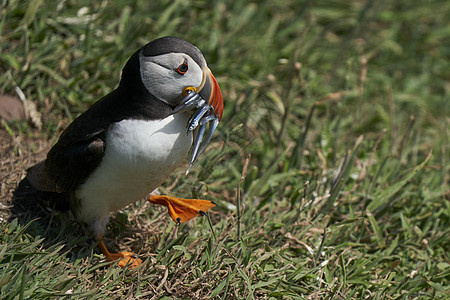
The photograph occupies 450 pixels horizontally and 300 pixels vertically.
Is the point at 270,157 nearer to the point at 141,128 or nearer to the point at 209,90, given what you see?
the point at 209,90

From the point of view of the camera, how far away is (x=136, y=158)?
276 cm

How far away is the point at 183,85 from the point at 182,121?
197 millimetres

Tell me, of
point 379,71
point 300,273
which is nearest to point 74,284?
point 300,273

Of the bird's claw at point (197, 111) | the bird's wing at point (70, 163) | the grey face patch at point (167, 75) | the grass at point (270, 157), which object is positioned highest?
the grey face patch at point (167, 75)

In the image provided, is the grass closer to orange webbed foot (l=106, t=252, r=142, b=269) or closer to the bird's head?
orange webbed foot (l=106, t=252, r=142, b=269)

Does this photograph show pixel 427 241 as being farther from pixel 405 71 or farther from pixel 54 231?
pixel 405 71

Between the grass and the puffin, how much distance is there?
0.36 m

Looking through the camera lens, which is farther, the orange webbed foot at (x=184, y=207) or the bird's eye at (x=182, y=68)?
the orange webbed foot at (x=184, y=207)

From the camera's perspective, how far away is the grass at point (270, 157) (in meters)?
3.04

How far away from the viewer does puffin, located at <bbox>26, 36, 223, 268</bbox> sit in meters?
2.78

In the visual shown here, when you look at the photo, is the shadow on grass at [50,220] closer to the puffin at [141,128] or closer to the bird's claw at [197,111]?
the puffin at [141,128]

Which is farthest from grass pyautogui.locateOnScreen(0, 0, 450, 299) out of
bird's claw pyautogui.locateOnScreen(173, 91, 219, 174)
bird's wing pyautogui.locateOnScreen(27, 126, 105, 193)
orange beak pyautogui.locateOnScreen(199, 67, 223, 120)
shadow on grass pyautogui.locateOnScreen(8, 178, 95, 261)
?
orange beak pyautogui.locateOnScreen(199, 67, 223, 120)

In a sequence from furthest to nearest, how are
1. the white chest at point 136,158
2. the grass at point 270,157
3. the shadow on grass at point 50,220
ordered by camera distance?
the shadow on grass at point 50,220
the grass at point 270,157
the white chest at point 136,158

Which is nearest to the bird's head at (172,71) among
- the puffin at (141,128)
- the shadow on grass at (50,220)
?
the puffin at (141,128)
